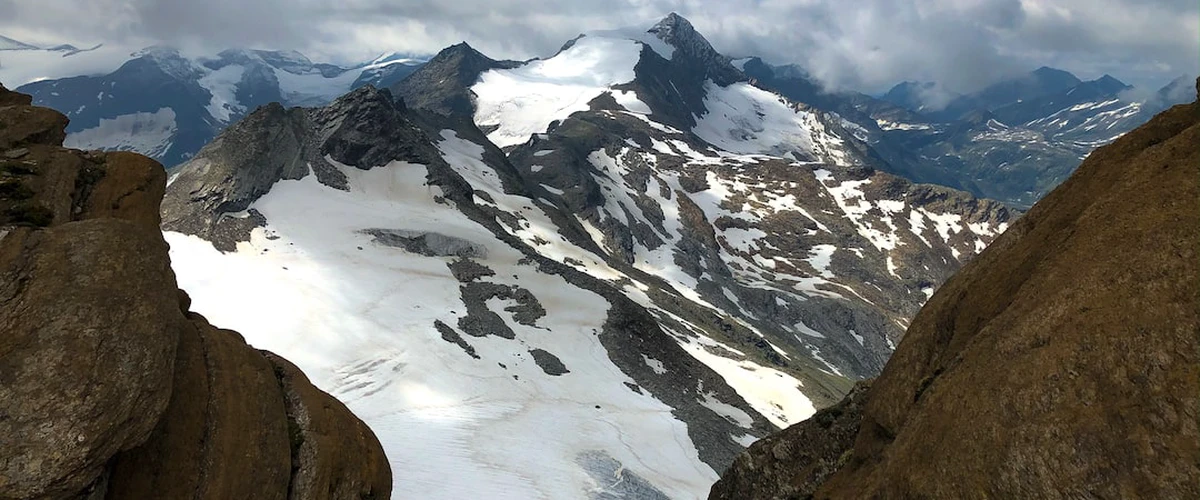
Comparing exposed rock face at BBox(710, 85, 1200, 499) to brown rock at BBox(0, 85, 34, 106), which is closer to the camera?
exposed rock face at BBox(710, 85, 1200, 499)

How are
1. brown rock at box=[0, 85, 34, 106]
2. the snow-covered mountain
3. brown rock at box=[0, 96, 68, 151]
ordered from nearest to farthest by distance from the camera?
1. brown rock at box=[0, 96, 68, 151]
2. brown rock at box=[0, 85, 34, 106]
3. the snow-covered mountain

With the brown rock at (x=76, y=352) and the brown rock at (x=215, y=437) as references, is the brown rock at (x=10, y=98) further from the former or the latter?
the brown rock at (x=215, y=437)

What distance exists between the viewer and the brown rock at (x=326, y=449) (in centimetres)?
1788

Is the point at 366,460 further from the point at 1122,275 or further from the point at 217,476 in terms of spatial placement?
the point at 1122,275

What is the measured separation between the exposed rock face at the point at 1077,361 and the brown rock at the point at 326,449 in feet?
48.4

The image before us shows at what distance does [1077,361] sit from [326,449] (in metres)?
19.3

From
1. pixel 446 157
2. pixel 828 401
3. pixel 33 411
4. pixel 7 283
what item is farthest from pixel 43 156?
pixel 446 157

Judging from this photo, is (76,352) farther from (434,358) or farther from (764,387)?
(764,387)

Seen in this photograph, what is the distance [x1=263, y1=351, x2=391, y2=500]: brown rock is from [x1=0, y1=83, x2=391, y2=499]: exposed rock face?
0.05 m

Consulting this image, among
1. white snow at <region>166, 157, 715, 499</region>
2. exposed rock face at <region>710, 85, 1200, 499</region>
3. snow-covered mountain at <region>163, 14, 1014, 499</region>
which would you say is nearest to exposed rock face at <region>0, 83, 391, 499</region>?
exposed rock face at <region>710, 85, 1200, 499</region>

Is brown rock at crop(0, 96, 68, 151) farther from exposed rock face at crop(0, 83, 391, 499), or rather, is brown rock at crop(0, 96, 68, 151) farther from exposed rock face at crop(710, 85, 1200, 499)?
exposed rock face at crop(710, 85, 1200, 499)

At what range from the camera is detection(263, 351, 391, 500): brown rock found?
1788 centimetres

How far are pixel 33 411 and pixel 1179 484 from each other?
803 inches

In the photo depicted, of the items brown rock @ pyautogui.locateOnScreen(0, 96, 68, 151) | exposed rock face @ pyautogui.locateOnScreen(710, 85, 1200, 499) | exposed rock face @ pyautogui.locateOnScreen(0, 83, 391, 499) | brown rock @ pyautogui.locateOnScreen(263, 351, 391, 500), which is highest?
exposed rock face @ pyautogui.locateOnScreen(710, 85, 1200, 499)
